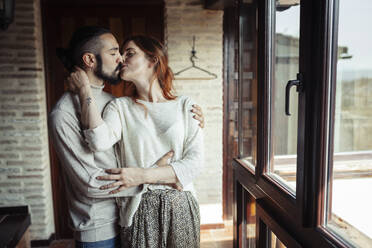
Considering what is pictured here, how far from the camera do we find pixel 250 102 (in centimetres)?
201

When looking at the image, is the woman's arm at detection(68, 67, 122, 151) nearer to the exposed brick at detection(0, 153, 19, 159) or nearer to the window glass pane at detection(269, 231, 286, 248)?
the window glass pane at detection(269, 231, 286, 248)

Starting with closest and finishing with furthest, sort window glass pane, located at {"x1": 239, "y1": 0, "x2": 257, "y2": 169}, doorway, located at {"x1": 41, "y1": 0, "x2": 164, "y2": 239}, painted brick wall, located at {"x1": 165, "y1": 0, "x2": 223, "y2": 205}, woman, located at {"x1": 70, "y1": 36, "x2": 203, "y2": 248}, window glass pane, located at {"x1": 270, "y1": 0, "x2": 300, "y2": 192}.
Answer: woman, located at {"x1": 70, "y1": 36, "x2": 203, "y2": 248}, window glass pane, located at {"x1": 270, "y1": 0, "x2": 300, "y2": 192}, window glass pane, located at {"x1": 239, "y1": 0, "x2": 257, "y2": 169}, doorway, located at {"x1": 41, "y1": 0, "x2": 164, "y2": 239}, painted brick wall, located at {"x1": 165, "y1": 0, "x2": 223, "y2": 205}

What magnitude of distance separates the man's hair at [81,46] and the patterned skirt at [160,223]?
2.06 feet

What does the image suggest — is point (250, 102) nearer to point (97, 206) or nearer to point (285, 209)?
point (285, 209)

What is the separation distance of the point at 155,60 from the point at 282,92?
2.26 feet

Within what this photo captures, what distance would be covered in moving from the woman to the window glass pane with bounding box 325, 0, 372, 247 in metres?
0.54

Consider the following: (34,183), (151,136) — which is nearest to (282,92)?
(151,136)

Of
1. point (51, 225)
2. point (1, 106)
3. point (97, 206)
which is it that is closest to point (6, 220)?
point (51, 225)

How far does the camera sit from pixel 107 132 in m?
1.22

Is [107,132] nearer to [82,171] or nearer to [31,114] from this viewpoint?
[82,171]

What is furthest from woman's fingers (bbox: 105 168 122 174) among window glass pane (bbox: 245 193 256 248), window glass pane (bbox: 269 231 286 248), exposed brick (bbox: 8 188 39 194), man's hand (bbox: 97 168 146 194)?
exposed brick (bbox: 8 188 39 194)

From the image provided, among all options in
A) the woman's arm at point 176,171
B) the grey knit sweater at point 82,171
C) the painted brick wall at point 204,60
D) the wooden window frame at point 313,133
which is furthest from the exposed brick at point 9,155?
the wooden window frame at point 313,133

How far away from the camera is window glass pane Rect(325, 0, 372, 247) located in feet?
3.45

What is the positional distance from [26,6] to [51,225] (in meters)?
2.26
